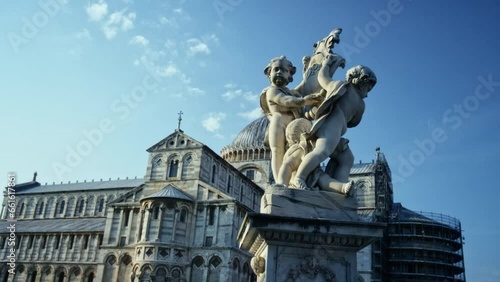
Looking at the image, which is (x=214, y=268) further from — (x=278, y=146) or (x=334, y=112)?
(x=334, y=112)

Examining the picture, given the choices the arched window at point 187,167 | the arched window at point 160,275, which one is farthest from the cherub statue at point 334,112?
the arched window at point 187,167

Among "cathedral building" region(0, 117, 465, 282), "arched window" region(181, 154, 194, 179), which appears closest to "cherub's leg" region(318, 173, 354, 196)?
"cathedral building" region(0, 117, 465, 282)

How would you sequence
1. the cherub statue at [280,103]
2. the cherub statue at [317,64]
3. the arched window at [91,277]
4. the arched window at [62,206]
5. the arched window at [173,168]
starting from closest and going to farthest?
the cherub statue at [280,103]
the cherub statue at [317,64]
the arched window at [173,168]
the arched window at [91,277]
the arched window at [62,206]

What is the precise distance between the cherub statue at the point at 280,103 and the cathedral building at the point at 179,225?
3029cm

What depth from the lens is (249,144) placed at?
59.4 metres

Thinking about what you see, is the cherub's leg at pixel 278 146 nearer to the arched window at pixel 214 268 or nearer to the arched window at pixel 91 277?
the arched window at pixel 214 268

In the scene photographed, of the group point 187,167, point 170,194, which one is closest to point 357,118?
point 170,194

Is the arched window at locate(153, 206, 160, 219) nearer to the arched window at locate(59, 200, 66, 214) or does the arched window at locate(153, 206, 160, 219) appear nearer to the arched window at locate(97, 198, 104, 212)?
the arched window at locate(97, 198, 104, 212)

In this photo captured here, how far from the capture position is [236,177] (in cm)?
4722

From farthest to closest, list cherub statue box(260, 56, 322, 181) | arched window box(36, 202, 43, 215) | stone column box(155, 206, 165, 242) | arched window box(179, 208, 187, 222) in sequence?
arched window box(36, 202, 43, 215) < arched window box(179, 208, 187, 222) < stone column box(155, 206, 165, 242) < cherub statue box(260, 56, 322, 181)

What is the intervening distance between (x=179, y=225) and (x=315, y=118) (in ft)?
106

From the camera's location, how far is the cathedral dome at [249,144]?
192 ft

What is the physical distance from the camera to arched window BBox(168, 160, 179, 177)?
39844 mm

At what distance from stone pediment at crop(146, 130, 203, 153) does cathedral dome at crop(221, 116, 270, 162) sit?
61.1 ft
